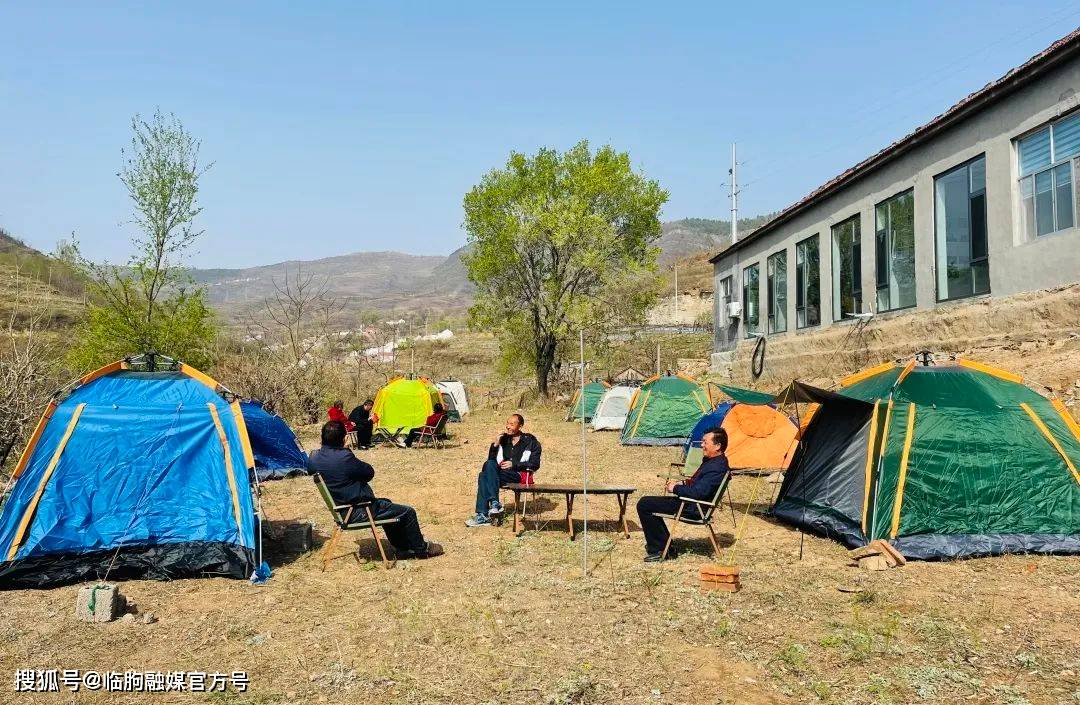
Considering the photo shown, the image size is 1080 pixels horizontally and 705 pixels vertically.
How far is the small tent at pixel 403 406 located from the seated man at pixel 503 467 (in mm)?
8595

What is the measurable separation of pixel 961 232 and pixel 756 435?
16.6ft

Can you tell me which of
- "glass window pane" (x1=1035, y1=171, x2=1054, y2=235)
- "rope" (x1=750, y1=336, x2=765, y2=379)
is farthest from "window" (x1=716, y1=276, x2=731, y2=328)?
"glass window pane" (x1=1035, y1=171, x2=1054, y2=235)

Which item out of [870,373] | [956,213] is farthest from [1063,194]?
[870,373]

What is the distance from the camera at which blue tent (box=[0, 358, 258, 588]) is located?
21.8 ft

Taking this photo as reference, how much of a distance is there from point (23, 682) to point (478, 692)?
8.92 feet

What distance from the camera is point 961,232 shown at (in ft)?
43.1

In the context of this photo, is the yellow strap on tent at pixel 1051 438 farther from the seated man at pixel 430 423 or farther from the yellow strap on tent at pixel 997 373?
the seated man at pixel 430 423

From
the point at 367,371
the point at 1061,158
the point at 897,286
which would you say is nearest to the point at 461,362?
the point at 367,371

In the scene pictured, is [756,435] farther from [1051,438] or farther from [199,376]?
[199,376]

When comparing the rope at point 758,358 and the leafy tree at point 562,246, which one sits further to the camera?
the leafy tree at point 562,246

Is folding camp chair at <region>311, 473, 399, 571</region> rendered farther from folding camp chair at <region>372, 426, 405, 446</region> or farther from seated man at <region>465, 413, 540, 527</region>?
folding camp chair at <region>372, 426, 405, 446</region>

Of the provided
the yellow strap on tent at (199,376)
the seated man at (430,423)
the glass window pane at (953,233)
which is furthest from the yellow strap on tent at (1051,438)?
the seated man at (430,423)

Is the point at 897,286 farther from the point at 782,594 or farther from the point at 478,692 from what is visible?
the point at 478,692

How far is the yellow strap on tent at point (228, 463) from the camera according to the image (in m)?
7.12
